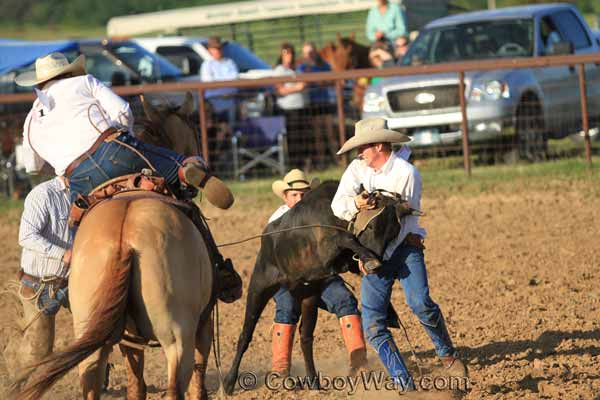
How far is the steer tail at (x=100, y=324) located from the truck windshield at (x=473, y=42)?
9.57 m

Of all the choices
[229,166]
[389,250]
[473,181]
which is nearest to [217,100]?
[229,166]

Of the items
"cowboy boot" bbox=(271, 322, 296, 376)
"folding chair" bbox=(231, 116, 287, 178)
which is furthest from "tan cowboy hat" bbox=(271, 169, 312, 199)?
"folding chair" bbox=(231, 116, 287, 178)

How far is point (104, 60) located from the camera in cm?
1616

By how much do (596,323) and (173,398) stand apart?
366cm

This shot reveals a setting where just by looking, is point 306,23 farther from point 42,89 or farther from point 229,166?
point 42,89

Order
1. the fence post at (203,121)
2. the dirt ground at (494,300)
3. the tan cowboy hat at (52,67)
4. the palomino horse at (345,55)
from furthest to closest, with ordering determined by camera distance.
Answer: the palomino horse at (345,55), the fence post at (203,121), the dirt ground at (494,300), the tan cowboy hat at (52,67)

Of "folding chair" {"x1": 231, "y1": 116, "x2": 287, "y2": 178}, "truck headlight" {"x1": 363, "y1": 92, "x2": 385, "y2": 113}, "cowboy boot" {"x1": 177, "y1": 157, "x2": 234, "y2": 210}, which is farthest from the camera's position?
"folding chair" {"x1": 231, "y1": 116, "x2": 287, "y2": 178}

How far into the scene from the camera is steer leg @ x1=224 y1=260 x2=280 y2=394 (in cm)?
644

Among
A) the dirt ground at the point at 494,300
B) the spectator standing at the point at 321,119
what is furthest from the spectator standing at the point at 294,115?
the dirt ground at the point at 494,300

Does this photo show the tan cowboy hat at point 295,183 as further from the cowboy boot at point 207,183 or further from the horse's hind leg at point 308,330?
the cowboy boot at point 207,183

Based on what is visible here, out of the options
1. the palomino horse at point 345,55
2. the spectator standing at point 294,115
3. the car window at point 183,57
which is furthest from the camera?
the car window at point 183,57

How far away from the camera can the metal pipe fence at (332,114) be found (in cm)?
1271

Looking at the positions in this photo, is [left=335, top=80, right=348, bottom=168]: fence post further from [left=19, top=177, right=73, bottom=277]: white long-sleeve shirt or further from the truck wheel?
[left=19, top=177, right=73, bottom=277]: white long-sleeve shirt

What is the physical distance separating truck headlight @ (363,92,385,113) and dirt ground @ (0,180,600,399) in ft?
5.52
